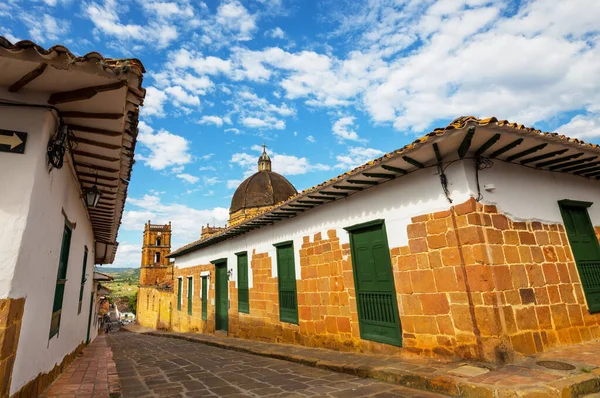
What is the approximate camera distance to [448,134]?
4.28 meters

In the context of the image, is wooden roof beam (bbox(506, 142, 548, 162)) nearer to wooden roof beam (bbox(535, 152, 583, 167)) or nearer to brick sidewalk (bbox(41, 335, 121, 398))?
wooden roof beam (bbox(535, 152, 583, 167))

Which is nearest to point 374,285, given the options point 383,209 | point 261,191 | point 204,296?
point 383,209

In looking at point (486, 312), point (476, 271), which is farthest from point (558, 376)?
point (476, 271)

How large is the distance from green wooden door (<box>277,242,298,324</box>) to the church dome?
1823 cm

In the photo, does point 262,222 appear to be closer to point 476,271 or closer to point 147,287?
point 476,271

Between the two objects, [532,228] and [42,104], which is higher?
[42,104]

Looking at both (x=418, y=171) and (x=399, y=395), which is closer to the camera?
(x=399, y=395)

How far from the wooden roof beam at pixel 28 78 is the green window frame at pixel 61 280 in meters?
2.43

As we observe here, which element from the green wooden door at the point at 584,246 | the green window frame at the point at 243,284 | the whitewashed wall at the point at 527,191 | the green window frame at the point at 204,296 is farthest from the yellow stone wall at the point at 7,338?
the green window frame at the point at 204,296

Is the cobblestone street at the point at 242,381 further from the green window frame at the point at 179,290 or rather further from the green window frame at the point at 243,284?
the green window frame at the point at 179,290

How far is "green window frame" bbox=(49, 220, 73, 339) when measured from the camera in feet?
14.7

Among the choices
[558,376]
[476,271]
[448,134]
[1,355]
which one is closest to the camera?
[1,355]

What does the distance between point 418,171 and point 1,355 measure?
556 cm

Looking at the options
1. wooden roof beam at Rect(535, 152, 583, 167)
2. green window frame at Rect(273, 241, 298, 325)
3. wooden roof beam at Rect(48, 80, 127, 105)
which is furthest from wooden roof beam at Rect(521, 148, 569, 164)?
wooden roof beam at Rect(48, 80, 127, 105)
